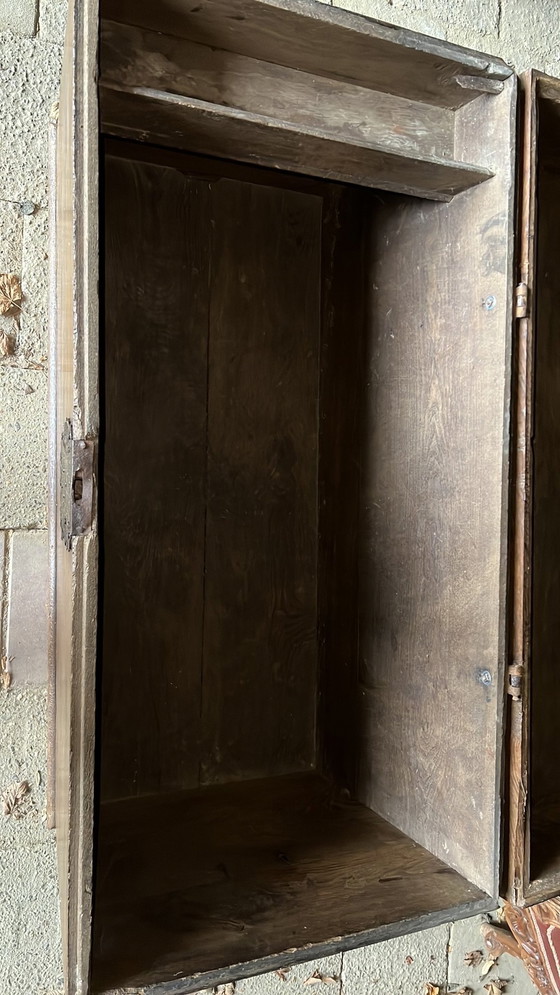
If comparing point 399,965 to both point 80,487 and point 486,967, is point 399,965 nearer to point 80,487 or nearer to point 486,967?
point 486,967

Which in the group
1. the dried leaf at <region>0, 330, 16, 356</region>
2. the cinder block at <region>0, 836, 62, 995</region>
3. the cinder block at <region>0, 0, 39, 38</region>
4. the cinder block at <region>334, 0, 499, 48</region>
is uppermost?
the cinder block at <region>334, 0, 499, 48</region>

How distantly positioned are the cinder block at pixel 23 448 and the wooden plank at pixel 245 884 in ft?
1.91

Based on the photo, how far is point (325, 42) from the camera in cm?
105

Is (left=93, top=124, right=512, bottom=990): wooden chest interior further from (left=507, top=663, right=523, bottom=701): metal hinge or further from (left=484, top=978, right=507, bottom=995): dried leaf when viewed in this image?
(left=484, top=978, right=507, bottom=995): dried leaf

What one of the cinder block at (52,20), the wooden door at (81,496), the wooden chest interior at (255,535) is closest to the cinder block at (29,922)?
the wooden chest interior at (255,535)

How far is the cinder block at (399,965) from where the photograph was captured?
1.77 metres

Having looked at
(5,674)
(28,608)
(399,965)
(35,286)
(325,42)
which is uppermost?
(325,42)

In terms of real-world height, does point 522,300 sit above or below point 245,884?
above

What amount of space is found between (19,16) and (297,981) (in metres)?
2.04

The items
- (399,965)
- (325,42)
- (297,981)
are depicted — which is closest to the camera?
(325,42)

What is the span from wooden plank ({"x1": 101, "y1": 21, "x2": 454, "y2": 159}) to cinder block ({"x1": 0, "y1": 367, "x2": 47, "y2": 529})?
1.99ft

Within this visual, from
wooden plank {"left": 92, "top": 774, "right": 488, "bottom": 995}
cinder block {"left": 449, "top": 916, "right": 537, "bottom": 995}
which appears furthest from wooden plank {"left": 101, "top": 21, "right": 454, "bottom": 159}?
cinder block {"left": 449, "top": 916, "right": 537, "bottom": 995}

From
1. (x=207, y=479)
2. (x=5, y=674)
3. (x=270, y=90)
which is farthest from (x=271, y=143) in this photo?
(x=5, y=674)

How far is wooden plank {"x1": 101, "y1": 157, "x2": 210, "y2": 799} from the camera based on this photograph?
4.80 feet
